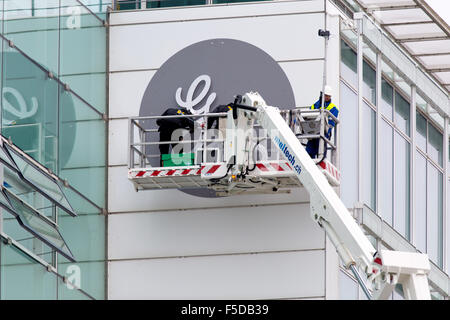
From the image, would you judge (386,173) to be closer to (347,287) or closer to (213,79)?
(347,287)

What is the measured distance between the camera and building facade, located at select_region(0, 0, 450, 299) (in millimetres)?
37031

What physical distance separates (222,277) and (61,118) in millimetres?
4495

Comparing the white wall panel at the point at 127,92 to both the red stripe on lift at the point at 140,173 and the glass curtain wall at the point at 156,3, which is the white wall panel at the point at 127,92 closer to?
the glass curtain wall at the point at 156,3

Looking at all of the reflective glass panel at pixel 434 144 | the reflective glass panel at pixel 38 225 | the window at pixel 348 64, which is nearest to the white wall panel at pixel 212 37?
the window at pixel 348 64

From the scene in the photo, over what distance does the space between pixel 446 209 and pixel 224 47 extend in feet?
23.0

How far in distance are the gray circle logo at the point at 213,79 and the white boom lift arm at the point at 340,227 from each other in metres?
1.71

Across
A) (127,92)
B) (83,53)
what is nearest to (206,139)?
(127,92)

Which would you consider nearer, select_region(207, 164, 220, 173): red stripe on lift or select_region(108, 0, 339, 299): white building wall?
select_region(207, 164, 220, 173): red stripe on lift

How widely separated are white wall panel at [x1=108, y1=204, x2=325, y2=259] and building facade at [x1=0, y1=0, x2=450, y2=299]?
2 cm

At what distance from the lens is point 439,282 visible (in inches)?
1610

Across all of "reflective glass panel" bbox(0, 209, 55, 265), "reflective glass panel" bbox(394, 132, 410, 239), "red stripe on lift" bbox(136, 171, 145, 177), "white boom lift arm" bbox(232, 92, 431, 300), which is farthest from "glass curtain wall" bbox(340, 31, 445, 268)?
"reflective glass panel" bbox(0, 209, 55, 265)

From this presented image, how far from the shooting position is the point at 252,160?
3641cm

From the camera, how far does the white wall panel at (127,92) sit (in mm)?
38737

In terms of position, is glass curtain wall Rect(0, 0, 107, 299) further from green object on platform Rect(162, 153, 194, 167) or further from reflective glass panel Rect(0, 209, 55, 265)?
green object on platform Rect(162, 153, 194, 167)
